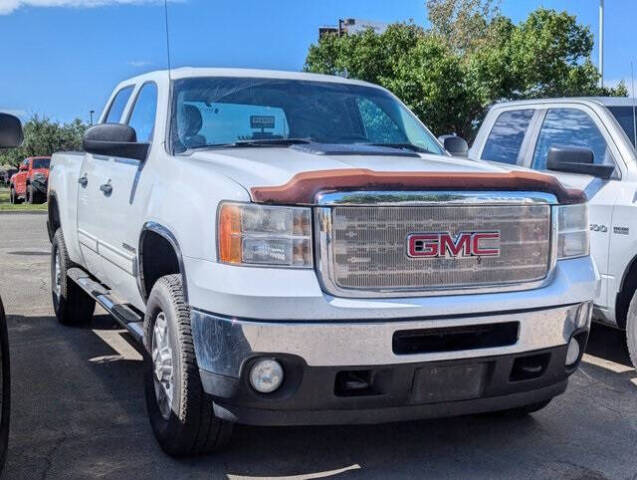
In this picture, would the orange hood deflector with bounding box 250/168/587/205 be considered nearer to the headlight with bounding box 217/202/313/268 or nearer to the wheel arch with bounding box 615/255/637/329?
the headlight with bounding box 217/202/313/268

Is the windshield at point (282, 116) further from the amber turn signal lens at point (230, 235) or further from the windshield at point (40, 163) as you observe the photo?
the windshield at point (40, 163)

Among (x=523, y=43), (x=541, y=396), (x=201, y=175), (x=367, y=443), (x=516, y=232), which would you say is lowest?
(x=367, y=443)

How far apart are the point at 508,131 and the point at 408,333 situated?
398cm

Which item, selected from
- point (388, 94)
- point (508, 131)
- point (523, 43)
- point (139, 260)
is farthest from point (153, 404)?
point (523, 43)

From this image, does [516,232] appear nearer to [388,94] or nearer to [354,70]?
[388,94]

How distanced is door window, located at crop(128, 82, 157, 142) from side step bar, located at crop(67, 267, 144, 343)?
3.43ft

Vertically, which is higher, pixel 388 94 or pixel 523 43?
pixel 523 43

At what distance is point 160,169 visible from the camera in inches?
161

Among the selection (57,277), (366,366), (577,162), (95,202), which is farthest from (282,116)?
(57,277)

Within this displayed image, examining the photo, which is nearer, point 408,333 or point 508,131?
point 408,333

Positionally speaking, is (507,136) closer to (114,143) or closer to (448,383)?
(114,143)

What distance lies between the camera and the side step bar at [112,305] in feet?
→ 14.5

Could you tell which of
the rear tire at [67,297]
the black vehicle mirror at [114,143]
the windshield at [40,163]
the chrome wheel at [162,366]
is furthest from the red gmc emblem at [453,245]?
the windshield at [40,163]

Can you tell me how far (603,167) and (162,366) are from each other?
3412 millimetres
